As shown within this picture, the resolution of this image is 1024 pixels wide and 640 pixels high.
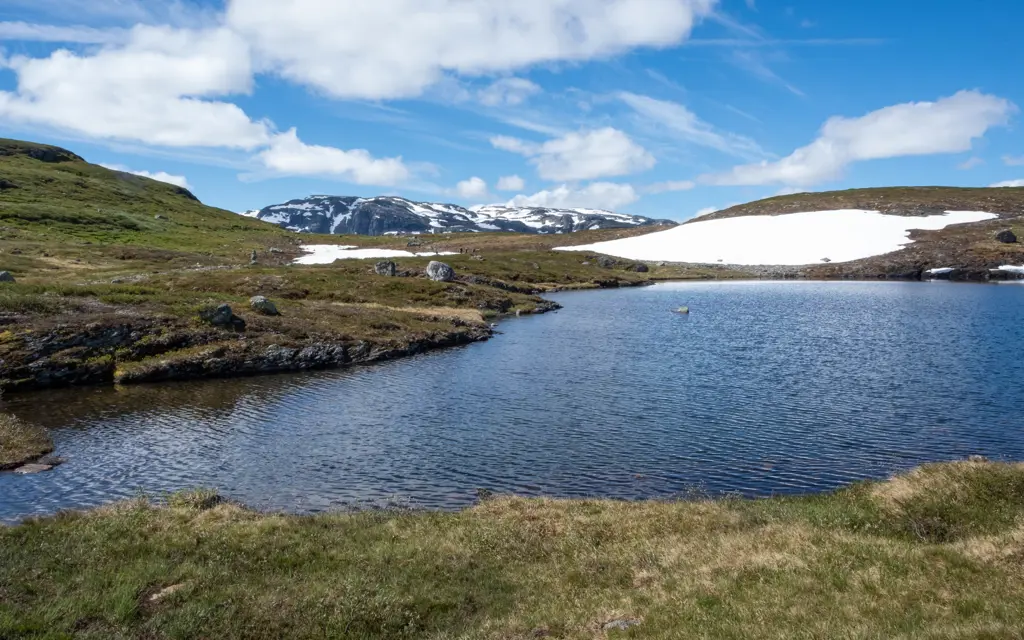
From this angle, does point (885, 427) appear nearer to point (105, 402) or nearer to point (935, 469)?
point (935, 469)

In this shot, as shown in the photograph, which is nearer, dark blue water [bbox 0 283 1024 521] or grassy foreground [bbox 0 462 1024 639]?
grassy foreground [bbox 0 462 1024 639]

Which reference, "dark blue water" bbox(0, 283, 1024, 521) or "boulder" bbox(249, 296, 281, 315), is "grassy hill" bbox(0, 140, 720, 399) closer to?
"boulder" bbox(249, 296, 281, 315)

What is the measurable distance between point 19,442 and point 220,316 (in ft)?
82.8

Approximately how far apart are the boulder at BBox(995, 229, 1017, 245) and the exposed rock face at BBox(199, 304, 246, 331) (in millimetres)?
174555

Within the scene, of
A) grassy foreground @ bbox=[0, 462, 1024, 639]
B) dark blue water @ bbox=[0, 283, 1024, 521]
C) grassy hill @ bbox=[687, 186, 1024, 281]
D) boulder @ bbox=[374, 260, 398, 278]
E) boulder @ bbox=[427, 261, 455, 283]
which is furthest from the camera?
grassy hill @ bbox=[687, 186, 1024, 281]

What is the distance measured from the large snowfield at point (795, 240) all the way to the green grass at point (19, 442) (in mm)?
161800

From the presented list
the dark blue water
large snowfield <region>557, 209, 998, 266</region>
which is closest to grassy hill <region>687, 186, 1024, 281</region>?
large snowfield <region>557, 209, 998, 266</region>

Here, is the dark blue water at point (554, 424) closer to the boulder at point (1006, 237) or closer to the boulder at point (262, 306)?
the boulder at point (262, 306)

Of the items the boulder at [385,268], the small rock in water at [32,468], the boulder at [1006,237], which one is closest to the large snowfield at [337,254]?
the boulder at [385,268]

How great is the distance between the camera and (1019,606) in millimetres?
11180

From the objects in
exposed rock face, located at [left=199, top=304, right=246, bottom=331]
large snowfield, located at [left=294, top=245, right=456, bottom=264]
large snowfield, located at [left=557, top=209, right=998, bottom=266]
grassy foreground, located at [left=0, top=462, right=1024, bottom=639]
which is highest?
large snowfield, located at [left=557, top=209, right=998, bottom=266]

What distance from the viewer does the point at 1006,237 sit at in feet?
494

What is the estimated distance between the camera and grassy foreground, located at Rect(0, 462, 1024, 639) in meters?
12.5

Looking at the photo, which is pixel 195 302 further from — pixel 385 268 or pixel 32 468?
pixel 385 268
